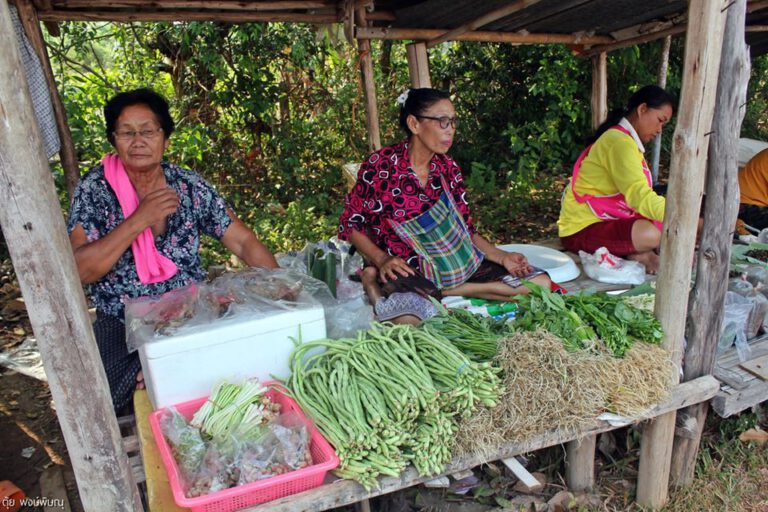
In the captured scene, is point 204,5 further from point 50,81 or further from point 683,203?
point 683,203

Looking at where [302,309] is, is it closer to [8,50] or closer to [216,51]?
[8,50]

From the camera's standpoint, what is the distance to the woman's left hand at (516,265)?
387cm

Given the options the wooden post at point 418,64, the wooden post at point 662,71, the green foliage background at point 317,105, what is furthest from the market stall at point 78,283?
the green foliage background at point 317,105

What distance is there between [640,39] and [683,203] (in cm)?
383

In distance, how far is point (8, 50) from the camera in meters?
1.54

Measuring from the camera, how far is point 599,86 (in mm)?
6156

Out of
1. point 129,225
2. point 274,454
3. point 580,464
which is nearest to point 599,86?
point 580,464

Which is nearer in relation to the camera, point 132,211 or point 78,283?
point 78,283

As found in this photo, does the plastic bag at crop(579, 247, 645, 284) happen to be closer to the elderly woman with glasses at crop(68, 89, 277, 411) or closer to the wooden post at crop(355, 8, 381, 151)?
the wooden post at crop(355, 8, 381, 151)

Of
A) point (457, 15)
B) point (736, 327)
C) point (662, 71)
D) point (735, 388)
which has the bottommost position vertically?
point (735, 388)

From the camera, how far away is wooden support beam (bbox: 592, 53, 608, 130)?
A: 6.04m

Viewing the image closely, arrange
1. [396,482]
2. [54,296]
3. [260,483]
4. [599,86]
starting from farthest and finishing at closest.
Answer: [599,86] → [396,482] → [260,483] → [54,296]

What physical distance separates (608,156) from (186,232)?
2.85m

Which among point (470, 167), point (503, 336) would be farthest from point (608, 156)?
point (470, 167)
